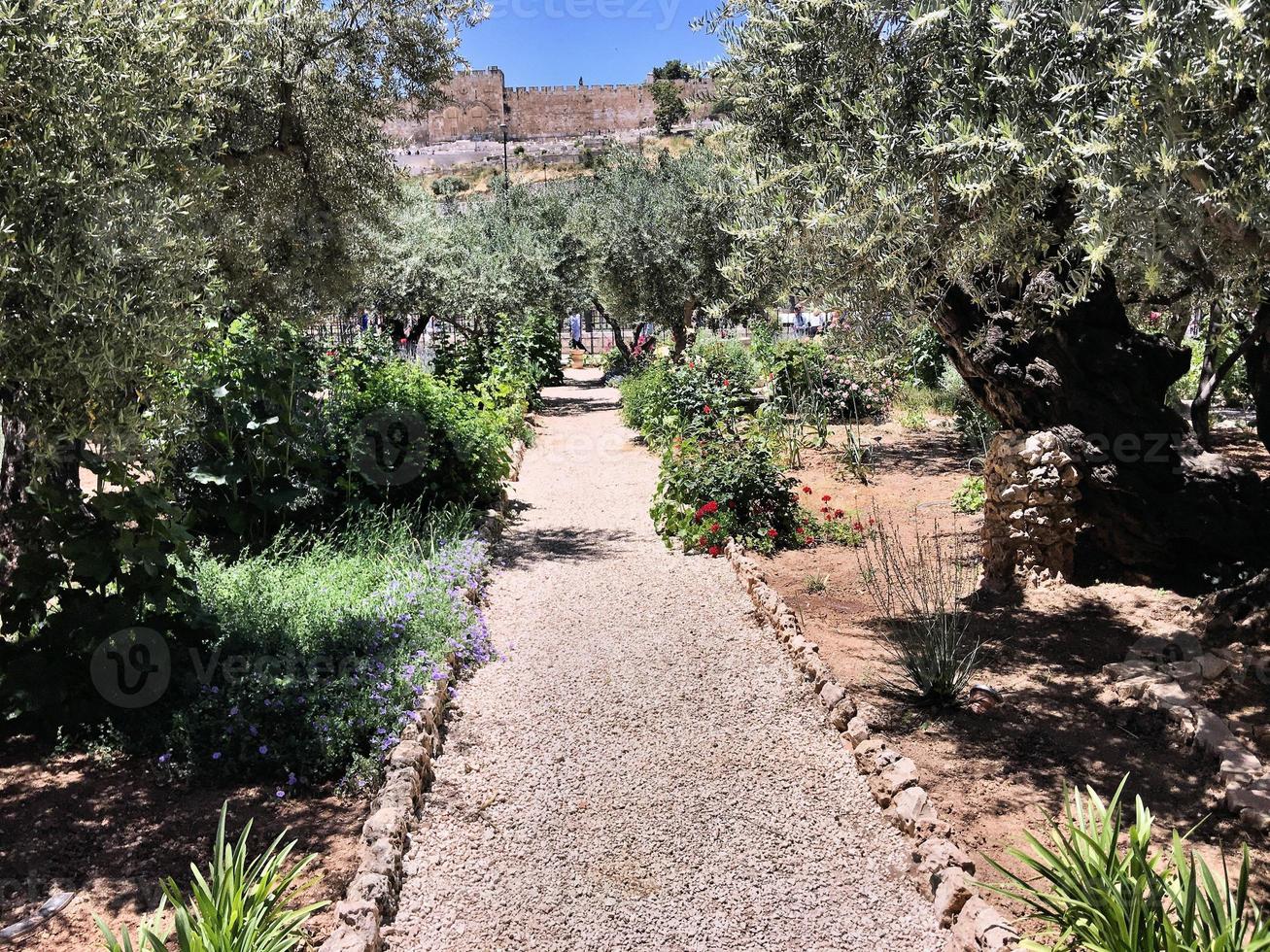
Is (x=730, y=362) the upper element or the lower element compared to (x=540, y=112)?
lower

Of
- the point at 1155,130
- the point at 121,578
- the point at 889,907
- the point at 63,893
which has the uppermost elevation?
the point at 1155,130

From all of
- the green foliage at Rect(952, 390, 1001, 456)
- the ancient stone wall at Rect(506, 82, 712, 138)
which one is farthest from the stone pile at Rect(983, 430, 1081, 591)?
the ancient stone wall at Rect(506, 82, 712, 138)

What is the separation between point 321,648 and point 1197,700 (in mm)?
3888

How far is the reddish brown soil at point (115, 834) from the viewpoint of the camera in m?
2.82

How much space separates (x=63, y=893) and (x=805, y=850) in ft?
7.86

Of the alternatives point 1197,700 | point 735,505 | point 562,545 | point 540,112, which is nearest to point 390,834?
point 1197,700

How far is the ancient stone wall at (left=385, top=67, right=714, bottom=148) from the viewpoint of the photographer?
83.1m

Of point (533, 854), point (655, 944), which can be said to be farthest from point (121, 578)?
point (655, 944)

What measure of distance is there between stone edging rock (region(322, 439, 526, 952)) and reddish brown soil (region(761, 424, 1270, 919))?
1.92 m

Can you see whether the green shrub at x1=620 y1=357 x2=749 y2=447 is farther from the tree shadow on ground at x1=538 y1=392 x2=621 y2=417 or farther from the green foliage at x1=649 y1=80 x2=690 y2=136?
the green foliage at x1=649 y1=80 x2=690 y2=136

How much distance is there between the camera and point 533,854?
3.32 metres

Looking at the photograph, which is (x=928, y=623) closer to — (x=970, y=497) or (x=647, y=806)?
(x=647, y=806)

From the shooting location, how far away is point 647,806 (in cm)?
362

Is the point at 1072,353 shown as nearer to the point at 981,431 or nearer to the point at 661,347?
the point at 981,431
